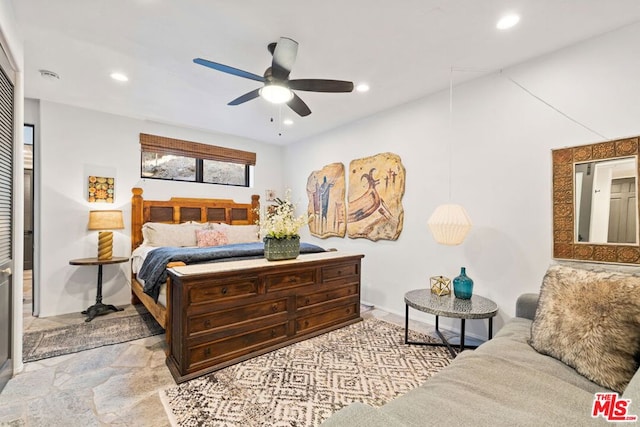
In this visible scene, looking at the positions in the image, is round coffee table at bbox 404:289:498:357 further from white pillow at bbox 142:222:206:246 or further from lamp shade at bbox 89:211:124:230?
lamp shade at bbox 89:211:124:230

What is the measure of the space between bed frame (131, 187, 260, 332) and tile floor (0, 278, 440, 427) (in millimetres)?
828

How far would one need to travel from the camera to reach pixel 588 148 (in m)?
2.32

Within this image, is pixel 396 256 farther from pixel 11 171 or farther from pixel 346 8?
pixel 11 171

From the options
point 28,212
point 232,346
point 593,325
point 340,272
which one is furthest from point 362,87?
point 28,212

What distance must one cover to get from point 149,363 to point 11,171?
1850 mm

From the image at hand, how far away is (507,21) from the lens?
6.98ft

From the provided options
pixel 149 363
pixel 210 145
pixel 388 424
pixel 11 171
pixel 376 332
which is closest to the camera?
pixel 388 424

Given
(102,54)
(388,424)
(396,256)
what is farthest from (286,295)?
(102,54)

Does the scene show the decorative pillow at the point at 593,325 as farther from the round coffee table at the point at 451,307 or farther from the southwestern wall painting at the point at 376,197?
the southwestern wall painting at the point at 376,197

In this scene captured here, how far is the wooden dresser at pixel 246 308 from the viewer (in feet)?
7.29

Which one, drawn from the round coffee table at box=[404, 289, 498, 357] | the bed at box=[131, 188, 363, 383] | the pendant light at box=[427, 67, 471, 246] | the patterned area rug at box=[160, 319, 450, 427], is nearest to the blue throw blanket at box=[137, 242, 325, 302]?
the bed at box=[131, 188, 363, 383]

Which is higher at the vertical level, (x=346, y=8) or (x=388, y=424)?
(x=346, y=8)

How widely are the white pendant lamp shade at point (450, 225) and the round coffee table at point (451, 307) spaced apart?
0.53 m

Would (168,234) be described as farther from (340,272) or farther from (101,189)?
(340,272)
